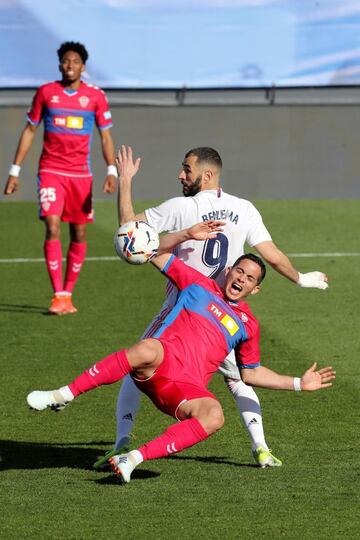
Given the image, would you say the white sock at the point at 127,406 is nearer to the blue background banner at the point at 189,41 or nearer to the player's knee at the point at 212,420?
the player's knee at the point at 212,420

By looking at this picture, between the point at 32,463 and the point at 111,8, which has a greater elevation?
the point at 111,8

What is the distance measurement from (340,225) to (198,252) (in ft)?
37.9

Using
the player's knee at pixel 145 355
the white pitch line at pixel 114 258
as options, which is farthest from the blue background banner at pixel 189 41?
the player's knee at pixel 145 355

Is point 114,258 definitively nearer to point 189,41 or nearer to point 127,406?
point 189,41

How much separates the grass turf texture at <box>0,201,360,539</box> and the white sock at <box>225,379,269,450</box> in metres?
0.16

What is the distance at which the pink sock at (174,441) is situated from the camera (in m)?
6.36

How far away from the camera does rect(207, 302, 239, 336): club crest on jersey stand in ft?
22.3

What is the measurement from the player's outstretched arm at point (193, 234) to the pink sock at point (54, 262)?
565 centimetres

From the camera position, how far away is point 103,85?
69.9ft

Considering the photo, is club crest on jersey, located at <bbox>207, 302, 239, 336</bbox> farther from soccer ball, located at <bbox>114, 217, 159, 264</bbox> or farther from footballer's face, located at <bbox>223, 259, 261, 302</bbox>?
soccer ball, located at <bbox>114, 217, 159, 264</bbox>

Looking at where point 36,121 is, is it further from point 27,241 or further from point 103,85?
point 103,85

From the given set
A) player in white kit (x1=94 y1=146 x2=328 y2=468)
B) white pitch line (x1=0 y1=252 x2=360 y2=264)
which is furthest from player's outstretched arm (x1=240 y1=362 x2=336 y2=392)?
white pitch line (x1=0 y1=252 x2=360 y2=264)

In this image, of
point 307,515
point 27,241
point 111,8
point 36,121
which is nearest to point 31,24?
point 111,8

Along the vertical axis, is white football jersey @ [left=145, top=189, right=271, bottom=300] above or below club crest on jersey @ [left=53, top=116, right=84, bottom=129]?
above
